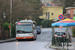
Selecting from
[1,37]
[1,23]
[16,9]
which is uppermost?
[16,9]

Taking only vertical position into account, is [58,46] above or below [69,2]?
below

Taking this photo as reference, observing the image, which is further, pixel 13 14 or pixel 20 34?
pixel 13 14

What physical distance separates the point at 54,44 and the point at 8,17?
16177 mm

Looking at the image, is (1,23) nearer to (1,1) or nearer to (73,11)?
(1,1)

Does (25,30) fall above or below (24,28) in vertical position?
below

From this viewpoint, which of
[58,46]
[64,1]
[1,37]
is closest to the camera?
[64,1]

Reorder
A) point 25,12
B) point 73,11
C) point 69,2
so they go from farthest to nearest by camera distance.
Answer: point 73,11 < point 25,12 < point 69,2

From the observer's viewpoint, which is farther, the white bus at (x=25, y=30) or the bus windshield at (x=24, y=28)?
the bus windshield at (x=24, y=28)

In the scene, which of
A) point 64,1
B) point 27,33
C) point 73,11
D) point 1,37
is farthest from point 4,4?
point 73,11

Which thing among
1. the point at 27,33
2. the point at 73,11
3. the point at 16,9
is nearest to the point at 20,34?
the point at 27,33

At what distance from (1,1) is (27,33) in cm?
822

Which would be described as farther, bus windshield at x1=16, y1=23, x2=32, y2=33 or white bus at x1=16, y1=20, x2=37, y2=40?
bus windshield at x1=16, y1=23, x2=32, y2=33

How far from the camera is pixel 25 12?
37.9 m

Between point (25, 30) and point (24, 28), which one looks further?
point (24, 28)
